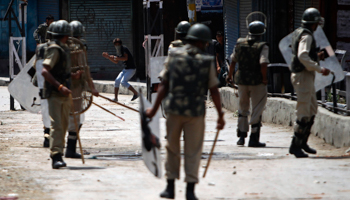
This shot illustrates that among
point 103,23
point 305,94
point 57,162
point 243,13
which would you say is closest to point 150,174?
point 57,162

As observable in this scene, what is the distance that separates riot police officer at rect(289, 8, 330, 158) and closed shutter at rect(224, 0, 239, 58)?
9.19 m

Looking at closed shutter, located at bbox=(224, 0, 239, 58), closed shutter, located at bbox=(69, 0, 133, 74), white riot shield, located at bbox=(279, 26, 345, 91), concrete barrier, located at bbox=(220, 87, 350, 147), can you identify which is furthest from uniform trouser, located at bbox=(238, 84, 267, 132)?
closed shutter, located at bbox=(69, 0, 133, 74)

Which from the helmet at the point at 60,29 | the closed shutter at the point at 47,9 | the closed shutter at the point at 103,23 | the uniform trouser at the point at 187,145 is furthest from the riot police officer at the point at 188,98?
the closed shutter at the point at 47,9

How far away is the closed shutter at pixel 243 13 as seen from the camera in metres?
15.9

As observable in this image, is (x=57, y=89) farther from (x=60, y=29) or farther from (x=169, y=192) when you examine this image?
(x=169, y=192)

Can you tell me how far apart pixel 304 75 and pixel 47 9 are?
18.4 m

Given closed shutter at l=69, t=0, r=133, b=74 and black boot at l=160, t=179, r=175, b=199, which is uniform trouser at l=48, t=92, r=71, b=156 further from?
closed shutter at l=69, t=0, r=133, b=74

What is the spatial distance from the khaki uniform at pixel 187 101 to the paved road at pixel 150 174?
18.1 inches

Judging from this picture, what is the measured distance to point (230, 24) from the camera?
17547mm

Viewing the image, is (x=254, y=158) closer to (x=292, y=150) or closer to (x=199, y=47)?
(x=292, y=150)

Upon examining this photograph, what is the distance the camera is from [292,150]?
7953 millimetres

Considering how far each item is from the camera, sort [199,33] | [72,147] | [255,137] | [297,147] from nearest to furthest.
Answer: [199,33] < [297,147] < [72,147] < [255,137]

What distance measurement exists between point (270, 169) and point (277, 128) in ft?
13.6

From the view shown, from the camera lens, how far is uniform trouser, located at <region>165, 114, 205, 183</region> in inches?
217
